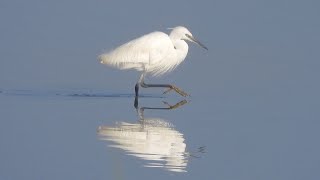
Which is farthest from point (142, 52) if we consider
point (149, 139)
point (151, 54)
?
point (149, 139)

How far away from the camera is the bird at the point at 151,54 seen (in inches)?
599

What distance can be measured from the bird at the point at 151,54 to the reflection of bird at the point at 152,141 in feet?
9.69

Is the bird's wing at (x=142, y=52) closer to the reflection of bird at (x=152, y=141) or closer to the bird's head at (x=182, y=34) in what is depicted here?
the bird's head at (x=182, y=34)

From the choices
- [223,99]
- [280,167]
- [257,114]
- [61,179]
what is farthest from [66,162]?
[223,99]

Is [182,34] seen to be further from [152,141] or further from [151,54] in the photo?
[152,141]

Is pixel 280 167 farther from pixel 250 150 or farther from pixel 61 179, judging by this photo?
pixel 61 179

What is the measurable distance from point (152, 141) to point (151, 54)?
15.6 feet

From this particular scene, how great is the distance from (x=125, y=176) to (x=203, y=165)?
1111mm

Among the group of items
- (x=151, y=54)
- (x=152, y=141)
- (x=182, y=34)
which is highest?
(x=182, y=34)

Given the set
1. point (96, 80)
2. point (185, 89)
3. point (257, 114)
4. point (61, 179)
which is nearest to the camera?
point (61, 179)

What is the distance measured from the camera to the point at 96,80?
1688cm

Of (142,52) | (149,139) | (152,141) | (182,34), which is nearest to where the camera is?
(152,141)

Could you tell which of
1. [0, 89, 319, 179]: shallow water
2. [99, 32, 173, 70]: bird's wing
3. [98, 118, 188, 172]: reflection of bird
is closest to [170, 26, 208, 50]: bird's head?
[99, 32, 173, 70]: bird's wing

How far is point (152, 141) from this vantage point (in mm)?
10672
